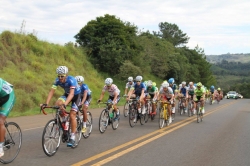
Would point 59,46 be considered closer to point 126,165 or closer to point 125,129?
point 125,129

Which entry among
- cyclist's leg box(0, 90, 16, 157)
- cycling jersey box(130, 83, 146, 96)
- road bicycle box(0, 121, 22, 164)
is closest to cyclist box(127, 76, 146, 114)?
cycling jersey box(130, 83, 146, 96)

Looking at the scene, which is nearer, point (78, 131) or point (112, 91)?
point (78, 131)

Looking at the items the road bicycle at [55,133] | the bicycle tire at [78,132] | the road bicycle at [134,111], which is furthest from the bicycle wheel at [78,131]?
the road bicycle at [134,111]

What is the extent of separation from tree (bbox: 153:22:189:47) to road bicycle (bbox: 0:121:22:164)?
8446 cm

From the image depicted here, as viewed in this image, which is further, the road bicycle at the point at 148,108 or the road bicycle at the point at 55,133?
the road bicycle at the point at 148,108

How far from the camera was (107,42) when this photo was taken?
1421 inches

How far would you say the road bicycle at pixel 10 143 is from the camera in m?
6.77

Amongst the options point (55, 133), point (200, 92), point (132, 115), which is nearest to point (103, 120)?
point (132, 115)

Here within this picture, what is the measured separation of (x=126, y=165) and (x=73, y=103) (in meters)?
2.50

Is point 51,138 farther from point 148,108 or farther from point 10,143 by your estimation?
point 148,108

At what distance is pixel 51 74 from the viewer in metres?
27.8

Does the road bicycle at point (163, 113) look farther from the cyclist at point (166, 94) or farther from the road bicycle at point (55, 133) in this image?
the road bicycle at point (55, 133)

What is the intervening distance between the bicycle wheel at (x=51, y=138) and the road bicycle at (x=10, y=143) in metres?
0.59

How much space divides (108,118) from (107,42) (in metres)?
24.8
